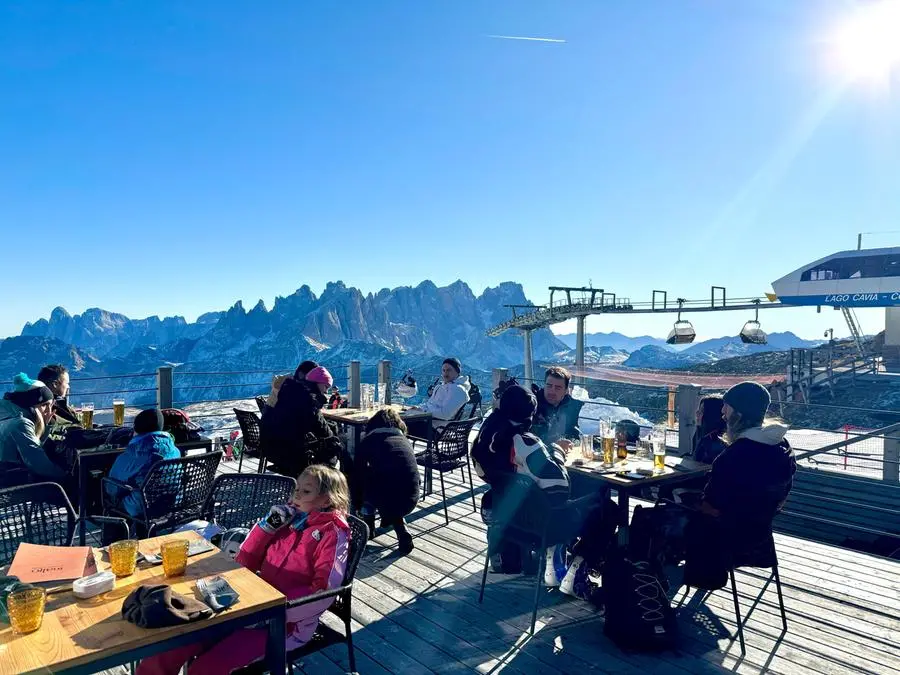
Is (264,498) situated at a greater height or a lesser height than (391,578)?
greater

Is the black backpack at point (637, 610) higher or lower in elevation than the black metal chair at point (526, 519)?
lower

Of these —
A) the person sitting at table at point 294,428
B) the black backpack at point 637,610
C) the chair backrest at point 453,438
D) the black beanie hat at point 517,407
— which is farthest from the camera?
the chair backrest at point 453,438

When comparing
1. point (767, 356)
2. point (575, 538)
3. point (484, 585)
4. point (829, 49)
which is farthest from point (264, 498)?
point (767, 356)

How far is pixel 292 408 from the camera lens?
15.2 feet

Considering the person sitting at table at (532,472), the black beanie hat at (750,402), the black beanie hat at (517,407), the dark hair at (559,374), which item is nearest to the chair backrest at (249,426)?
the dark hair at (559,374)

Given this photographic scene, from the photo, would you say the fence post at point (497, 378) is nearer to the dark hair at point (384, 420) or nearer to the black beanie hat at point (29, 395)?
the dark hair at point (384, 420)

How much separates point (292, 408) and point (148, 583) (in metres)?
2.77

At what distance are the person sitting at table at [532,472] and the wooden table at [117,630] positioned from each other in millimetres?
1719

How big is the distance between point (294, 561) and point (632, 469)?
2.24 metres

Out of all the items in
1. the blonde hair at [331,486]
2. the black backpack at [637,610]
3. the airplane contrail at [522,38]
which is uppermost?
the airplane contrail at [522,38]

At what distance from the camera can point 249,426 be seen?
594cm

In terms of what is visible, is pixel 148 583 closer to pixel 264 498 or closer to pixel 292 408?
pixel 264 498

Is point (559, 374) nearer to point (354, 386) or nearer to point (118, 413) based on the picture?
point (118, 413)

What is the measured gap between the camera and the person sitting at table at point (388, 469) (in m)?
4.00
